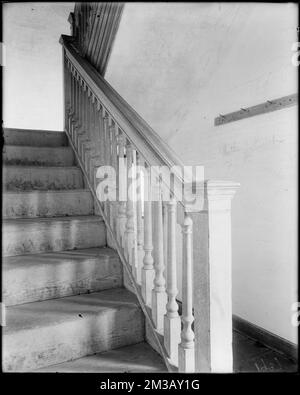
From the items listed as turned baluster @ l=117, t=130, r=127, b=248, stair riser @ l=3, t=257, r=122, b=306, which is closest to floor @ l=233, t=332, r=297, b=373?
stair riser @ l=3, t=257, r=122, b=306

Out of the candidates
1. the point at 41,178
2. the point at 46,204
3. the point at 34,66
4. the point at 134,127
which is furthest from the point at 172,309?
the point at 34,66

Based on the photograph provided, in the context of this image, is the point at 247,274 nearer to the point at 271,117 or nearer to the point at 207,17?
the point at 271,117

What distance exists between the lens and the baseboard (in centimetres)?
207

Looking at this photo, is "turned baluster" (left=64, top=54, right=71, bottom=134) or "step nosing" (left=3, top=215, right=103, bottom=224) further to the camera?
"turned baluster" (left=64, top=54, right=71, bottom=134)

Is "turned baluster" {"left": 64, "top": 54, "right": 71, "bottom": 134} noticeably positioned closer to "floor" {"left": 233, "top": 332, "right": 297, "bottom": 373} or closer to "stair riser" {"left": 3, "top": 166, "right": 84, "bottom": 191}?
"stair riser" {"left": 3, "top": 166, "right": 84, "bottom": 191}

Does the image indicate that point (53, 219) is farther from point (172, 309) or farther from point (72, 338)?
point (172, 309)

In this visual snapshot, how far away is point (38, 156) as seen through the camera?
2346mm

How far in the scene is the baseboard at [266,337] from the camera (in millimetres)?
2074

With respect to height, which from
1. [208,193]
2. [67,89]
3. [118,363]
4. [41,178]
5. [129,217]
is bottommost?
[118,363]

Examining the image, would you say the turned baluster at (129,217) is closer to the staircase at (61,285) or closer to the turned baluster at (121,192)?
the turned baluster at (121,192)

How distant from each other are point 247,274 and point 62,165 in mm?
1712

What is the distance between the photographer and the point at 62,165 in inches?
94.6

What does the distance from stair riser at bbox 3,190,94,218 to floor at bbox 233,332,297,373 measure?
4.72ft

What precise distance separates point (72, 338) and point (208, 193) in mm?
847
